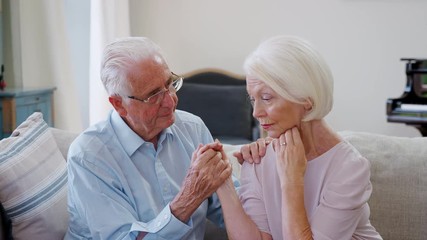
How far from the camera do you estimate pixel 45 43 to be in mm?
3924

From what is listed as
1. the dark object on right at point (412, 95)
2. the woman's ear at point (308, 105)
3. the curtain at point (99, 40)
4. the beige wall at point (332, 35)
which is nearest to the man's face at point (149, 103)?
the woman's ear at point (308, 105)

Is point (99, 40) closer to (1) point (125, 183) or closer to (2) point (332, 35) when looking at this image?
(2) point (332, 35)

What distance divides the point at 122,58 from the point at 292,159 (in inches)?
21.9

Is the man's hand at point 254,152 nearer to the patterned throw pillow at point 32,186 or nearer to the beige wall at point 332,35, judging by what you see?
the patterned throw pillow at point 32,186

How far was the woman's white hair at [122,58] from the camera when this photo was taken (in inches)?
59.5

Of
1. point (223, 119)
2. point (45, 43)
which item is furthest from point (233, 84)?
point (45, 43)

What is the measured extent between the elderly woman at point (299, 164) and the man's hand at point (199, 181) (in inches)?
1.7

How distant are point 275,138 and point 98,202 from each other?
521 mm

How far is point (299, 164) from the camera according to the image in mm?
1386

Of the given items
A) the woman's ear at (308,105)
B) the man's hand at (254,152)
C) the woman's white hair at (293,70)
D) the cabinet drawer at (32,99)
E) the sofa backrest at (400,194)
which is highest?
the woman's white hair at (293,70)

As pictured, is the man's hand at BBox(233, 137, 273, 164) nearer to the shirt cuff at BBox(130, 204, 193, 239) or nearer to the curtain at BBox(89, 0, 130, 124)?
the shirt cuff at BBox(130, 204, 193, 239)

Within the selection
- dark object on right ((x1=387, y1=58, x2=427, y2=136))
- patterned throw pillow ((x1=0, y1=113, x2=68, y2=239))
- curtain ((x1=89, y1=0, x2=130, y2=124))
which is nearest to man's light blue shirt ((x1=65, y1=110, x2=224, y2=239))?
patterned throw pillow ((x1=0, y1=113, x2=68, y2=239))

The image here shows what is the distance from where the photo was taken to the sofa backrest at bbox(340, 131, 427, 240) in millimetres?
1887

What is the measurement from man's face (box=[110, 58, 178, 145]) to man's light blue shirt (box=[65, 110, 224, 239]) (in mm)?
34
